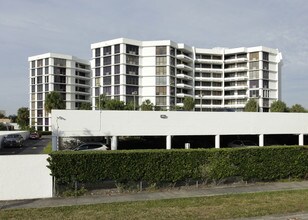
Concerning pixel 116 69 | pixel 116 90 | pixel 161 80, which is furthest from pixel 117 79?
pixel 161 80

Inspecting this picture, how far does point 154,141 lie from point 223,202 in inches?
1056

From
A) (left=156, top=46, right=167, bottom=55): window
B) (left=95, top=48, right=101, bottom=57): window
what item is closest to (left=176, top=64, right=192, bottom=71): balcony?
(left=156, top=46, right=167, bottom=55): window

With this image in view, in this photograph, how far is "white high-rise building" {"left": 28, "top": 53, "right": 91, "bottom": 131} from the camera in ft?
338

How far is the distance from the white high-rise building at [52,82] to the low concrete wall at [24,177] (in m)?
89.0

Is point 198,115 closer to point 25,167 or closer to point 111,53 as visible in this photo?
point 25,167

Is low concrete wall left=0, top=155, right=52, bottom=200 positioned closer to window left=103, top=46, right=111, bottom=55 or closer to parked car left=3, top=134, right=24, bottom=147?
parked car left=3, top=134, right=24, bottom=147

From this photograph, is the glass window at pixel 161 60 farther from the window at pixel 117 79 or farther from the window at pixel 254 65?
the window at pixel 254 65

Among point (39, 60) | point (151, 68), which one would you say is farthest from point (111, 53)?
point (39, 60)

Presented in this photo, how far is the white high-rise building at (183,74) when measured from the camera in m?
89.1

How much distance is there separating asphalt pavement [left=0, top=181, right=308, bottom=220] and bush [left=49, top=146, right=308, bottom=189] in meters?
0.64

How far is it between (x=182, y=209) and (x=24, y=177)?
7.00 meters

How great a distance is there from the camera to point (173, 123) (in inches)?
1251

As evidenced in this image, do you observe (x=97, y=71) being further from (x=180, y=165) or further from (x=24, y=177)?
(x=24, y=177)

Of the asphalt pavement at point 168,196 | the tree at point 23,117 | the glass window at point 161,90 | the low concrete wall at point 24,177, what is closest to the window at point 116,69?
the glass window at point 161,90
